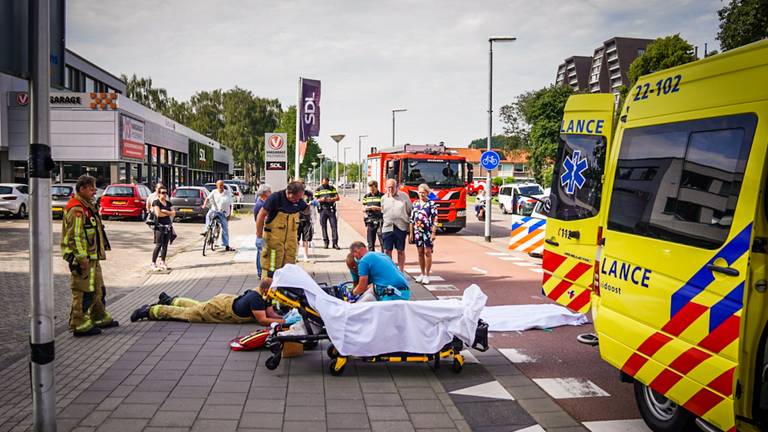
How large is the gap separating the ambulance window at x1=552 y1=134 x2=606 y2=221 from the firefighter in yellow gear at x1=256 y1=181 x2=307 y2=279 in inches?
136

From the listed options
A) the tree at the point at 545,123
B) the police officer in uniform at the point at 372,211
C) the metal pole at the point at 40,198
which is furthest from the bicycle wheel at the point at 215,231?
the tree at the point at 545,123

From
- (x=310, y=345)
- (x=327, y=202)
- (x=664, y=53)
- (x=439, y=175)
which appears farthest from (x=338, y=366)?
(x=664, y=53)

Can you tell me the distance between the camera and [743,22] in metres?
29.7

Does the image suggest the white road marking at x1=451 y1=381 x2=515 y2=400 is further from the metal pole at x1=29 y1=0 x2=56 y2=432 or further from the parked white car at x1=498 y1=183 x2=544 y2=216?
the parked white car at x1=498 y1=183 x2=544 y2=216

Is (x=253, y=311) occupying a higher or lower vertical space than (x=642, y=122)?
lower

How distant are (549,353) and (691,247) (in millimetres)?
3284

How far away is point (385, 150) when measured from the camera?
78.7ft

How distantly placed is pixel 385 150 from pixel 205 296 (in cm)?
1513

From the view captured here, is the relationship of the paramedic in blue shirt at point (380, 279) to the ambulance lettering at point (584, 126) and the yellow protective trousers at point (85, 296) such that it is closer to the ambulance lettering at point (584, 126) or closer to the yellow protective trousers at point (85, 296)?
the ambulance lettering at point (584, 126)

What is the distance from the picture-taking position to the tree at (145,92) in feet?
260

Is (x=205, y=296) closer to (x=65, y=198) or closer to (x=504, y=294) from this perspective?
(x=504, y=294)

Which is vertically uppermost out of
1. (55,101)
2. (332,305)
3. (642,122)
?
(55,101)

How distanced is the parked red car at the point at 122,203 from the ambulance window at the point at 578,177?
21.4 meters

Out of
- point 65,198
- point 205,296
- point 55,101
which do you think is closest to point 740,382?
point 205,296
